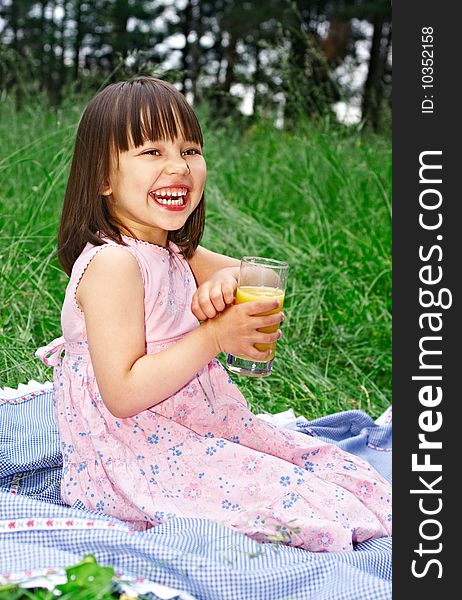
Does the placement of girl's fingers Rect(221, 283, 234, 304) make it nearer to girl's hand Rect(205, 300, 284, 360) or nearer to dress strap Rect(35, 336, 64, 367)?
girl's hand Rect(205, 300, 284, 360)

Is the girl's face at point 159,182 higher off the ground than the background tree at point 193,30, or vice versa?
the background tree at point 193,30

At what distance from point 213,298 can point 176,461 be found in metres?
0.39


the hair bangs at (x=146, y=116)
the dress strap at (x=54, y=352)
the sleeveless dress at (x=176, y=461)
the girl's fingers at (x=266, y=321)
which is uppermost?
the hair bangs at (x=146, y=116)

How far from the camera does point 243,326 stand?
5.56ft

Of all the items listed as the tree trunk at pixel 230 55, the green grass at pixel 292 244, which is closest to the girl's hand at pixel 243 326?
the green grass at pixel 292 244

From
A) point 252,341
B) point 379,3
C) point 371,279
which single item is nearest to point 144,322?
point 252,341

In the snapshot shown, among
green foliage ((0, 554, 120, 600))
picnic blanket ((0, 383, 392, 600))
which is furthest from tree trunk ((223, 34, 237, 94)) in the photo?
green foliage ((0, 554, 120, 600))

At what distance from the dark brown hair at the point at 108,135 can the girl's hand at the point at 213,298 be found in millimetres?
230

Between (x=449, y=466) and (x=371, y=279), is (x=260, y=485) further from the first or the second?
(x=371, y=279)

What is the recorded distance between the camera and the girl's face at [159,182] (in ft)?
5.88

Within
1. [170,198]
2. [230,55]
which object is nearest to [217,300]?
[170,198]

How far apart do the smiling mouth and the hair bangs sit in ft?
0.37

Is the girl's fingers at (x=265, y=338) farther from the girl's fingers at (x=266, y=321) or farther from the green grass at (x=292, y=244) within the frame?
the green grass at (x=292, y=244)

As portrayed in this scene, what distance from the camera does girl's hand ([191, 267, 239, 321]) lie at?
1.76 meters
